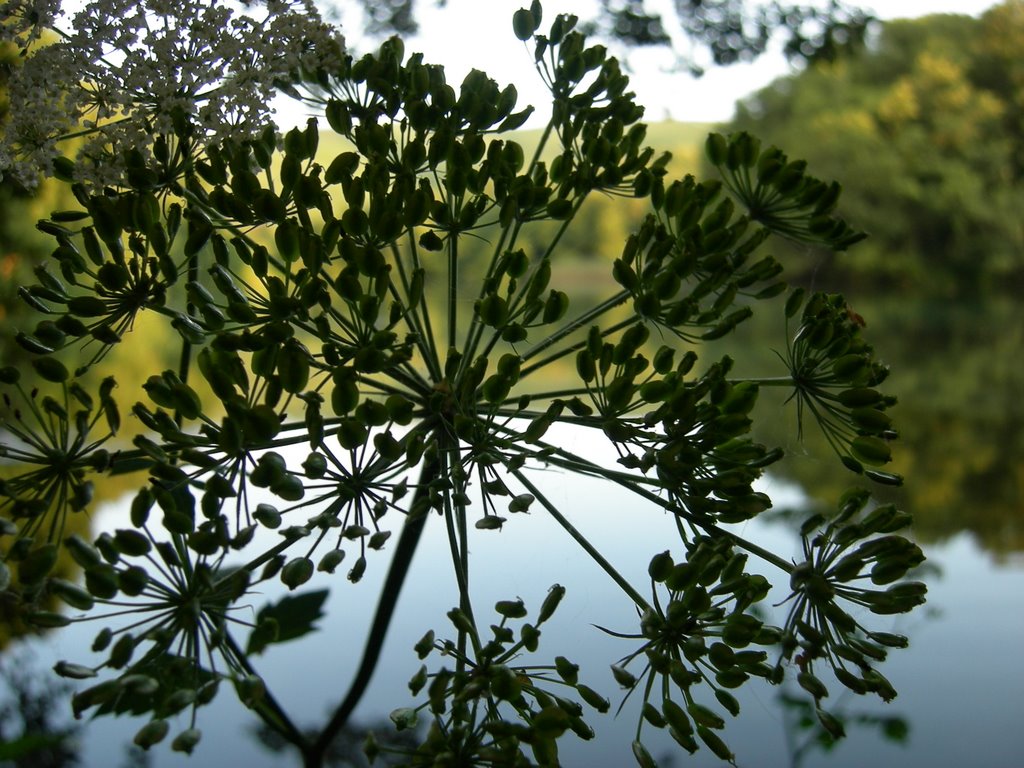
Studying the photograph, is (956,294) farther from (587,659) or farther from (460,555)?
(460,555)

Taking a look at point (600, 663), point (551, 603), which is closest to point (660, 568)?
point (551, 603)

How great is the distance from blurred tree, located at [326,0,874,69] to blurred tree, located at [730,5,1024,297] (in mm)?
1508

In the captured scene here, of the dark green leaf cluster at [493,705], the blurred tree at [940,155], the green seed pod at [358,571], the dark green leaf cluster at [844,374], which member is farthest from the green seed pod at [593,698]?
Result: the blurred tree at [940,155]

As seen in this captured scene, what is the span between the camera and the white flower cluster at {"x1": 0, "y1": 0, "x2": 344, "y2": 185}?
50 cm

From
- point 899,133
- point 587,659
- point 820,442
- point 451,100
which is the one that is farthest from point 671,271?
point 899,133

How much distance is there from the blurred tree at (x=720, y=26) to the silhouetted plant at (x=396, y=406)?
0.98 metres

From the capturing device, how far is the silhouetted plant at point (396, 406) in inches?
16.3

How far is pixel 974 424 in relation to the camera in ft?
6.88

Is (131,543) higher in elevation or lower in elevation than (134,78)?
lower

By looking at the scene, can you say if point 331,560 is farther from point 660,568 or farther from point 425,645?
point 660,568

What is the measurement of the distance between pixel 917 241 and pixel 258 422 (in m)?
3.71

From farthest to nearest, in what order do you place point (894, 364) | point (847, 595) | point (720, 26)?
point (894, 364) → point (720, 26) → point (847, 595)

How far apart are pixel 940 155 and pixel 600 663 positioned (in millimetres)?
3153

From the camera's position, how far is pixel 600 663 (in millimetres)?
938
